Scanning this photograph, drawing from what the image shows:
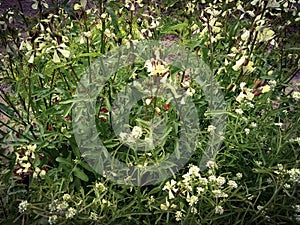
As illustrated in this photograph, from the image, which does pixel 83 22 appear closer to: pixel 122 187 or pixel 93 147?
pixel 93 147

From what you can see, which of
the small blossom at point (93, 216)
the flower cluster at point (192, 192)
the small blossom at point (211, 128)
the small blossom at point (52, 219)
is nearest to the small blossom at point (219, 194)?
the flower cluster at point (192, 192)

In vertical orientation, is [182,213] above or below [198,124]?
below

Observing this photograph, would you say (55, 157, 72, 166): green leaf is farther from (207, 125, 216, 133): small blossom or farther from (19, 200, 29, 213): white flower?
(207, 125, 216, 133): small blossom

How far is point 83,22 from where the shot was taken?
5.47 ft

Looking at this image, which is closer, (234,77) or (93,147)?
(93,147)

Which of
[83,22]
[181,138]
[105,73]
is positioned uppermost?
[83,22]

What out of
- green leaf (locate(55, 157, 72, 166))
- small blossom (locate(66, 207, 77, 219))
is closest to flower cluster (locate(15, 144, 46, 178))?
green leaf (locate(55, 157, 72, 166))

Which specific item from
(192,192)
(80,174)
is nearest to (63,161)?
(80,174)

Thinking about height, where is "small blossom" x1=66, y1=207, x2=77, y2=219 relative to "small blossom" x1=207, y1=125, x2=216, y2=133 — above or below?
below

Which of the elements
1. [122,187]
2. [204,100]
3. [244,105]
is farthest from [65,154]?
[244,105]

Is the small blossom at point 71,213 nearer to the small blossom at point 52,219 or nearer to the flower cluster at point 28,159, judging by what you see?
the small blossom at point 52,219

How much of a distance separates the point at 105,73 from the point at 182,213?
506 millimetres

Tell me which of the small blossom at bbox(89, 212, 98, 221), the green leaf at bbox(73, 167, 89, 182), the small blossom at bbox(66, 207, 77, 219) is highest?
the small blossom at bbox(66, 207, 77, 219)

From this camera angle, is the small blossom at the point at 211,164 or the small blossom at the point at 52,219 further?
the small blossom at the point at 211,164
